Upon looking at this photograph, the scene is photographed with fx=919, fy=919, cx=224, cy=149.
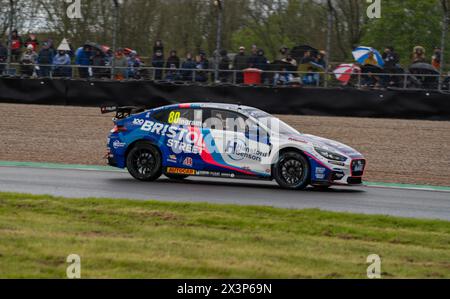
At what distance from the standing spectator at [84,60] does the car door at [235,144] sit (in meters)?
7.85

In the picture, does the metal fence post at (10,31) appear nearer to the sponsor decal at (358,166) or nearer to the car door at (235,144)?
the car door at (235,144)

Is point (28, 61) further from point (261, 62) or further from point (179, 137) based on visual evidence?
point (179, 137)

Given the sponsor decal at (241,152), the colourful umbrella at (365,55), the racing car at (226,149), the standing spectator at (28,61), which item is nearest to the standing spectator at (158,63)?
the standing spectator at (28,61)

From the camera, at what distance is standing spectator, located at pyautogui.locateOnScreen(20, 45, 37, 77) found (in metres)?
23.3

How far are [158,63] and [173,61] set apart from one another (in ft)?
1.23

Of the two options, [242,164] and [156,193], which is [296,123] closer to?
[242,164]

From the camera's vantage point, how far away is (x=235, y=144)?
50.3 feet

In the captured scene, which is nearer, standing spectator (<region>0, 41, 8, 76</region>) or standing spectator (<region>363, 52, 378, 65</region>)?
standing spectator (<region>363, 52, 378, 65</region>)

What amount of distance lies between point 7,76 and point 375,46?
30.7 ft

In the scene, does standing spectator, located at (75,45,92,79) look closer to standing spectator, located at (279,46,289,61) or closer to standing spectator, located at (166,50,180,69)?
standing spectator, located at (166,50,180,69)

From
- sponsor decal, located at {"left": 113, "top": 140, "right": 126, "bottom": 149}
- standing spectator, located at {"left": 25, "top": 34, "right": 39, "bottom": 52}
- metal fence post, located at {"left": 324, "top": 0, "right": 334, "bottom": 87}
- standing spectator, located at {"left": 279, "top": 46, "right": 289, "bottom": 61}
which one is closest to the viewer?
sponsor decal, located at {"left": 113, "top": 140, "right": 126, "bottom": 149}

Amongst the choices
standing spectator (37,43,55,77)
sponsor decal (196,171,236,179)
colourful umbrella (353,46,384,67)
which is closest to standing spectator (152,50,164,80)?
standing spectator (37,43,55,77)

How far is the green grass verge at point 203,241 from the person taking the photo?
8266mm

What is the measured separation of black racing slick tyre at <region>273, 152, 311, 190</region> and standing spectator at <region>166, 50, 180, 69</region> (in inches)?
297
